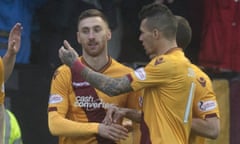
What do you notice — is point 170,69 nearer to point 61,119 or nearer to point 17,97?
point 61,119

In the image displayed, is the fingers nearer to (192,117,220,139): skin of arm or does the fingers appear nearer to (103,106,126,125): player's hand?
(103,106,126,125): player's hand

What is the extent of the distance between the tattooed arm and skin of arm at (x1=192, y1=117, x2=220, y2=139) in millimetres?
562

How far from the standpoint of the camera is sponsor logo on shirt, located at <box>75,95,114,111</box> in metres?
6.75

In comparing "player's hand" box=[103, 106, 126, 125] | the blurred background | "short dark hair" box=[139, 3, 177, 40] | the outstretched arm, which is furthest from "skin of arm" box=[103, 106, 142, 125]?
the blurred background

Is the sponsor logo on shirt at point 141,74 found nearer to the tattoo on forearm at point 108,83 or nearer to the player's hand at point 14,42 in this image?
the tattoo on forearm at point 108,83

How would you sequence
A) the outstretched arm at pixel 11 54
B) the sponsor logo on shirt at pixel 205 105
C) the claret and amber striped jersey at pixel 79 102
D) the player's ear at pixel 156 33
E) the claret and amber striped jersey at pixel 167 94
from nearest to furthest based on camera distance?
the claret and amber striped jersey at pixel 167 94
the player's ear at pixel 156 33
the outstretched arm at pixel 11 54
the sponsor logo on shirt at pixel 205 105
the claret and amber striped jersey at pixel 79 102

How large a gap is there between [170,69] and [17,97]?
8.31ft

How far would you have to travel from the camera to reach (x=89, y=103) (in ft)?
22.1

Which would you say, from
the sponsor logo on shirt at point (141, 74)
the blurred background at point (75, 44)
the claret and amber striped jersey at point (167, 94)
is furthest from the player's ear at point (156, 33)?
the blurred background at point (75, 44)

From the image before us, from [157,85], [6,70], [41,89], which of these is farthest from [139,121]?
[41,89]

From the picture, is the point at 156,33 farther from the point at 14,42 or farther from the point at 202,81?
the point at 14,42

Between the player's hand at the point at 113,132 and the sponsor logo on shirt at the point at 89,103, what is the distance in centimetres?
24

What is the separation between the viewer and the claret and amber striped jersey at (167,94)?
627 cm

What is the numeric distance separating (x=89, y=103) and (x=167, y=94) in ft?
2.34
